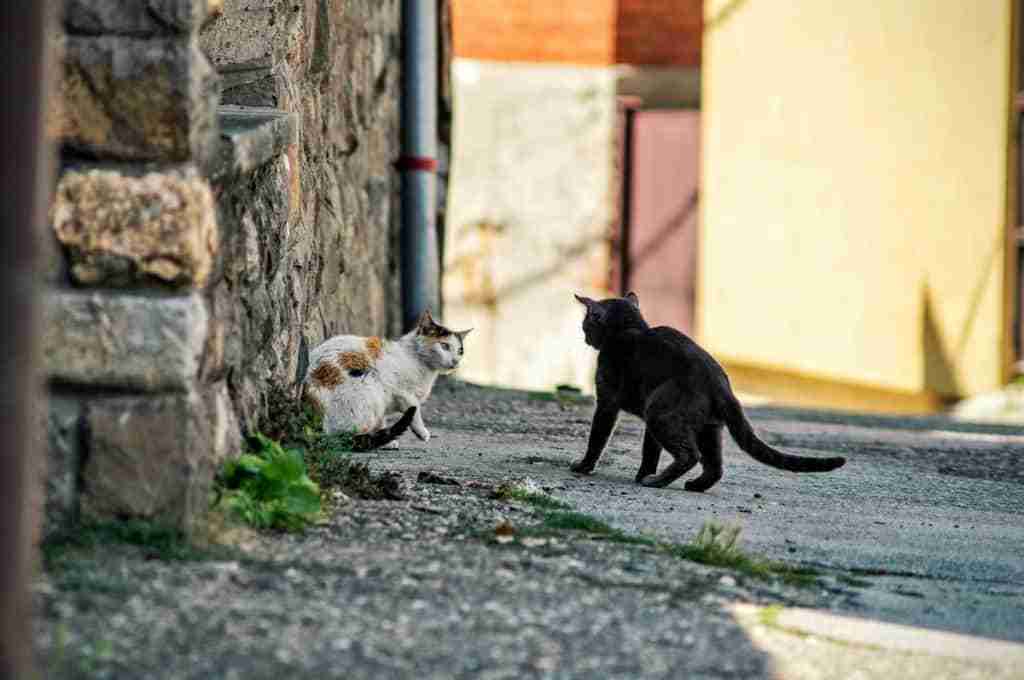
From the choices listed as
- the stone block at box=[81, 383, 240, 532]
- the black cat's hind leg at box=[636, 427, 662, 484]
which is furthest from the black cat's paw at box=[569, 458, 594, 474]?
the stone block at box=[81, 383, 240, 532]

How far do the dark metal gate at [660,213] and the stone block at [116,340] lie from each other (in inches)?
388

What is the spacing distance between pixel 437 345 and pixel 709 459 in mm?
1266

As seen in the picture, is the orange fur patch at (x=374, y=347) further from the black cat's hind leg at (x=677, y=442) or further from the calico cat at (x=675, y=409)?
the black cat's hind leg at (x=677, y=442)

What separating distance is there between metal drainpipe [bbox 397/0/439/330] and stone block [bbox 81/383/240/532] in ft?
14.4

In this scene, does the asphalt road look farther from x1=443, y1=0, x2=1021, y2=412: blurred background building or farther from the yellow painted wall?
x1=443, y1=0, x2=1021, y2=412: blurred background building

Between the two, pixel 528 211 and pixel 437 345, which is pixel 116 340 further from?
pixel 528 211

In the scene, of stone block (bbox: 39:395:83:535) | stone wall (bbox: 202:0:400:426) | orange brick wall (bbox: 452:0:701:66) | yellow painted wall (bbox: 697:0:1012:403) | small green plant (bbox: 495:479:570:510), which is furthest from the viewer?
orange brick wall (bbox: 452:0:701:66)

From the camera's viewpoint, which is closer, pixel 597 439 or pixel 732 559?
pixel 732 559

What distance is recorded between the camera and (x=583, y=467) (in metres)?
5.50

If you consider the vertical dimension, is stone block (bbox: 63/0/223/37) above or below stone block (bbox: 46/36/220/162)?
above

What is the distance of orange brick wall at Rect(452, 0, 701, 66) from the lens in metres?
13.2

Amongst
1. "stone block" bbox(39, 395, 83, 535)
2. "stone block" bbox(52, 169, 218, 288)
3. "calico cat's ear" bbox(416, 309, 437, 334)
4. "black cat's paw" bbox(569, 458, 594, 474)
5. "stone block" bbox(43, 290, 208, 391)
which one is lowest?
"black cat's paw" bbox(569, 458, 594, 474)

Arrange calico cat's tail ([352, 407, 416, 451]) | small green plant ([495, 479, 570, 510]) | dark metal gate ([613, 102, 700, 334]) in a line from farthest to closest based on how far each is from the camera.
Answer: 1. dark metal gate ([613, 102, 700, 334])
2. calico cat's tail ([352, 407, 416, 451])
3. small green plant ([495, 479, 570, 510])

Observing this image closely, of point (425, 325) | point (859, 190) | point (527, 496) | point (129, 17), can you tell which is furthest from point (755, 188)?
point (129, 17)
